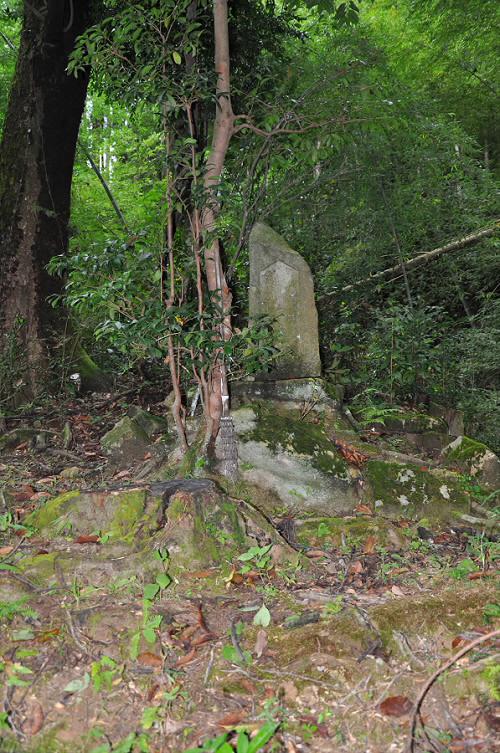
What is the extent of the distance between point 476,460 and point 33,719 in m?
3.75

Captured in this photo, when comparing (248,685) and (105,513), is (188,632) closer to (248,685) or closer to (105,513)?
(248,685)

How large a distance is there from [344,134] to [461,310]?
542 cm

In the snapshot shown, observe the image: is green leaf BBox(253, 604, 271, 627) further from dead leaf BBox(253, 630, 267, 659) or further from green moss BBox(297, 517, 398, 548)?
green moss BBox(297, 517, 398, 548)

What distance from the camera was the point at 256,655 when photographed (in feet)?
8.54

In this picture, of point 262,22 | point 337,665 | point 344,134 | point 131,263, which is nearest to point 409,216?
point 344,134

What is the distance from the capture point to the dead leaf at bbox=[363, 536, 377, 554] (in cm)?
367

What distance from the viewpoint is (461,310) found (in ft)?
32.3

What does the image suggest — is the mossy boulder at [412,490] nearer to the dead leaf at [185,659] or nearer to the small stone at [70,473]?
the dead leaf at [185,659]

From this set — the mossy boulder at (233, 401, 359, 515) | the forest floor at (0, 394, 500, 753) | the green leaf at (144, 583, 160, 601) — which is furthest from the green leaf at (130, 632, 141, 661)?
the mossy boulder at (233, 401, 359, 515)

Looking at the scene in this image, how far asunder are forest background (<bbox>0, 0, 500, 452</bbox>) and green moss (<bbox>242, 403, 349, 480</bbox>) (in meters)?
0.52

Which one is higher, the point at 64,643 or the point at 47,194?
the point at 47,194

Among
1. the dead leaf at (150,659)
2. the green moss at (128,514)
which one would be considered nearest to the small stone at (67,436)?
the green moss at (128,514)

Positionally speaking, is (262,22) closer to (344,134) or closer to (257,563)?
(344,134)

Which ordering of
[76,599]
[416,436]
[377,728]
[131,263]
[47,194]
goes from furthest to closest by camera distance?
1. [47,194]
2. [416,436]
3. [131,263]
4. [76,599]
5. [377,728]
